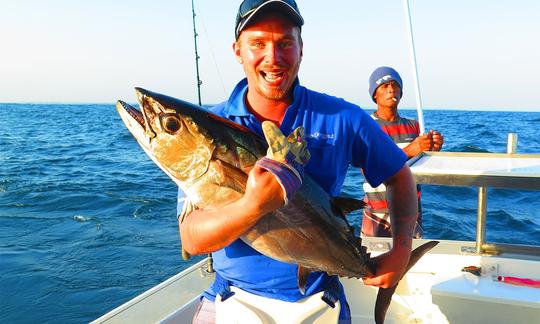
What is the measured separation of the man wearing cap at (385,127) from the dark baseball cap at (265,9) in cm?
335

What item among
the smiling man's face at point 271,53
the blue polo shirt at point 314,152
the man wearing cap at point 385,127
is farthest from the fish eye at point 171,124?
the man wearing cap at point 385,127

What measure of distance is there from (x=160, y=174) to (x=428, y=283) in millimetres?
13705

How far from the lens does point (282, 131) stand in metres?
2.12

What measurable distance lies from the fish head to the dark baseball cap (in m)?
0.51

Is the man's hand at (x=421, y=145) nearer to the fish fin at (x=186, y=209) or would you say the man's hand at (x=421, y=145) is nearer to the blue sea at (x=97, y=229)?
the fish fin at (x=186, y=209)

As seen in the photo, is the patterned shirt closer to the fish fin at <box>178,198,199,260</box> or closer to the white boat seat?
the white boat seat

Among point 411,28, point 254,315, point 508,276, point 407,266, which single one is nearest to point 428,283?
point 508,276

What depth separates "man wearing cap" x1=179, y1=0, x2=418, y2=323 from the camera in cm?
206

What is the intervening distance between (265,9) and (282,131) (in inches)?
22.2

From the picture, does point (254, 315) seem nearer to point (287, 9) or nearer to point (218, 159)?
point (218, 159)

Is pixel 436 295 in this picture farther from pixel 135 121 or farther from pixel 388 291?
pixel 135 121

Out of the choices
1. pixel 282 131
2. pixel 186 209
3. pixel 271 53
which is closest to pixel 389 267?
pixel 282 131

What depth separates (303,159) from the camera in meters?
1.73

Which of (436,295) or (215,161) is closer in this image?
(215,161)
